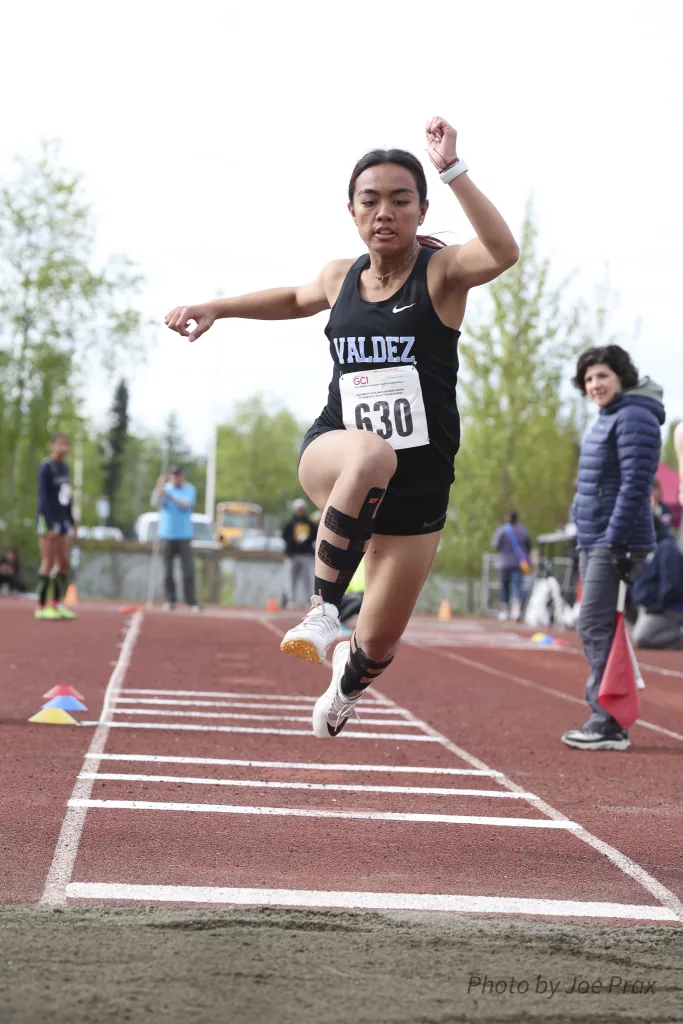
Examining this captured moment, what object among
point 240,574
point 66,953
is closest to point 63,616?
point 66,953

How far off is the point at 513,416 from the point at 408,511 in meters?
25.7

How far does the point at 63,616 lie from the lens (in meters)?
15.6

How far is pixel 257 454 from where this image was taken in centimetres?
7881

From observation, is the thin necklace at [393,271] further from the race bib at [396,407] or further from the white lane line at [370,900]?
the white lane line at [370,900]

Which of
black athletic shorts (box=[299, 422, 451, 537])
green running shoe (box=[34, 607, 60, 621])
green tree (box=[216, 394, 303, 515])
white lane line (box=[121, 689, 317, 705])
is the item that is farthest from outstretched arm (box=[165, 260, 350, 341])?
green tree (box=[216, 394, 303, 515])

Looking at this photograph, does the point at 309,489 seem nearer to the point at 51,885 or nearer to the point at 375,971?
the point at 51,885

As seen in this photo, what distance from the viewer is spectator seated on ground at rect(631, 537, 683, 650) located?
1446cm

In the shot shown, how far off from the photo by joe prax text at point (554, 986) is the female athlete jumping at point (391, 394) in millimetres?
1632

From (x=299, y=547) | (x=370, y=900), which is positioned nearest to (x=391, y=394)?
(x=370, y=900)

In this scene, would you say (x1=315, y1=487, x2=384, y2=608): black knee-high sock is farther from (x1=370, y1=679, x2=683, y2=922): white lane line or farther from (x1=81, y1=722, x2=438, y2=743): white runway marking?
(x1=81, y1=722, x2=438, y2=743): white runway marking

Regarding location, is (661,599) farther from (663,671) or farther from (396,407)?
(396,407)

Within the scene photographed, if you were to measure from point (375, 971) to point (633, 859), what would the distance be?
5.70 ft

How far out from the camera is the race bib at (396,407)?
14.8ft

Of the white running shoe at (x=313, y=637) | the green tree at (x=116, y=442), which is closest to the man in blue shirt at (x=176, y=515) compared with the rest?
the white running shoe at (x=313, y=637)
